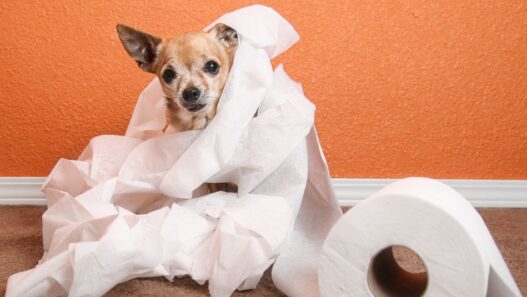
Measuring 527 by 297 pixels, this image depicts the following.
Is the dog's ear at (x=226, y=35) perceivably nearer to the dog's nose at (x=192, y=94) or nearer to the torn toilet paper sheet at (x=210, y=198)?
the torn toilet paper sheet at (x=210, y=198)

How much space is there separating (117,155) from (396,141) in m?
0.89

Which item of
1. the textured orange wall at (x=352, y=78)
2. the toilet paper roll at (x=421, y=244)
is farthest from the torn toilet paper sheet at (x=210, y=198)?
the textured orange wall at (x=352, y=78)

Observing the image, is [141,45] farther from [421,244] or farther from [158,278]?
[421,244]

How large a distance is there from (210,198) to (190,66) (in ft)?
1.18

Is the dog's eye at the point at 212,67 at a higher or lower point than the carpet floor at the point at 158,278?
higher

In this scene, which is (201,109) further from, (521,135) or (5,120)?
(521,135)

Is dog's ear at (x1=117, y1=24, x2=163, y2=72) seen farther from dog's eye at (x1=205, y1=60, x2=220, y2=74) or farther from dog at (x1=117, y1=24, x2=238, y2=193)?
dog's eye at (x1=205, y1=60, x2=220, y2=74)

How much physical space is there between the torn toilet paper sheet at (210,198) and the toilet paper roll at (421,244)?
6.5 inches

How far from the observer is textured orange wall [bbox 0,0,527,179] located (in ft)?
5.48

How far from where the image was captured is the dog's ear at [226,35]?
1.42 metres

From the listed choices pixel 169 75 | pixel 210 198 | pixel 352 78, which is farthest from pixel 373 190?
pixel 169 75

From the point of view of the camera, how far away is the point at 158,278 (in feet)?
3.98

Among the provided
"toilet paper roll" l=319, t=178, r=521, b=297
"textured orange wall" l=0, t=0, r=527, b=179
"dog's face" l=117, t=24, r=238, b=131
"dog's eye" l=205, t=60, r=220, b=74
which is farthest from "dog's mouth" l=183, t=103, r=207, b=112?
"toilet paper roll" l=319, t=178, r=521, b=297

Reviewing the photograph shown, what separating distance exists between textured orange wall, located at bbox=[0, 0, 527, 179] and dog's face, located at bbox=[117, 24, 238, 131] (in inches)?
10.3
